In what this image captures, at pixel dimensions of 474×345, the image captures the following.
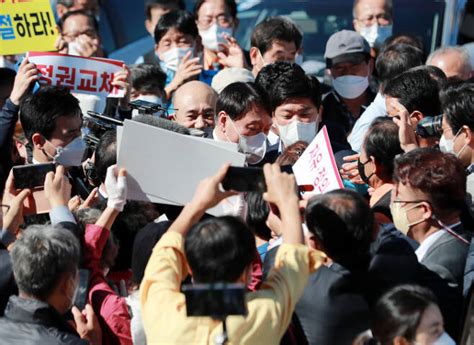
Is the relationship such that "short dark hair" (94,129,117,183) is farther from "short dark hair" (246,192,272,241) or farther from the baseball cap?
the baseball cap

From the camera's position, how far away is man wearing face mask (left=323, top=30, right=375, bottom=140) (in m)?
8.29

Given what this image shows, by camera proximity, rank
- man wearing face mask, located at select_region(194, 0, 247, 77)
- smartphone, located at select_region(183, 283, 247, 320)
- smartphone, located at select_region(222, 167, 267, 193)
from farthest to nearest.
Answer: man wearing face mask, located at select_region(194, 0, 247, 77), smartphone, located at select_region(222, 167, 267, 193), smartphone, located at select_region(183, 283, 247, 320)

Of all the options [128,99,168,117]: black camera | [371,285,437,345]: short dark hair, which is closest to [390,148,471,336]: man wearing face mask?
[371,285,437,345]: short dark hair

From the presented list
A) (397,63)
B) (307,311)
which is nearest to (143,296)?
(307,311)

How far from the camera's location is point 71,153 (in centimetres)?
607

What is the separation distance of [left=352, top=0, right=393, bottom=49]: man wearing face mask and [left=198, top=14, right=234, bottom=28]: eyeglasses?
1.23m

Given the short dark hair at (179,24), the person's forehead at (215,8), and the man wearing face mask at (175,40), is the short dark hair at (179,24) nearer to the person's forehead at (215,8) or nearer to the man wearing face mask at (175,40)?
the man wearing face mask at (175,40)

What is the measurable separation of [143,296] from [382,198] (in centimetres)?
192

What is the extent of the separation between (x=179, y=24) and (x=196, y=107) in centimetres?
186

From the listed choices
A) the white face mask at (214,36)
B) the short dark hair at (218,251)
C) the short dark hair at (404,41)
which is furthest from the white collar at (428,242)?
the white face mask at (214,36)

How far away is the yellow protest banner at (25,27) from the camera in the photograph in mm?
7352

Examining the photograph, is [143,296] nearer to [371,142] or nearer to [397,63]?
[371,142]

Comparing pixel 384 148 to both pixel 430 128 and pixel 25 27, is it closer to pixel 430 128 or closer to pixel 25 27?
pixel 430 128

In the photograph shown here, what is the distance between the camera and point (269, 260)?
4.41 meters
